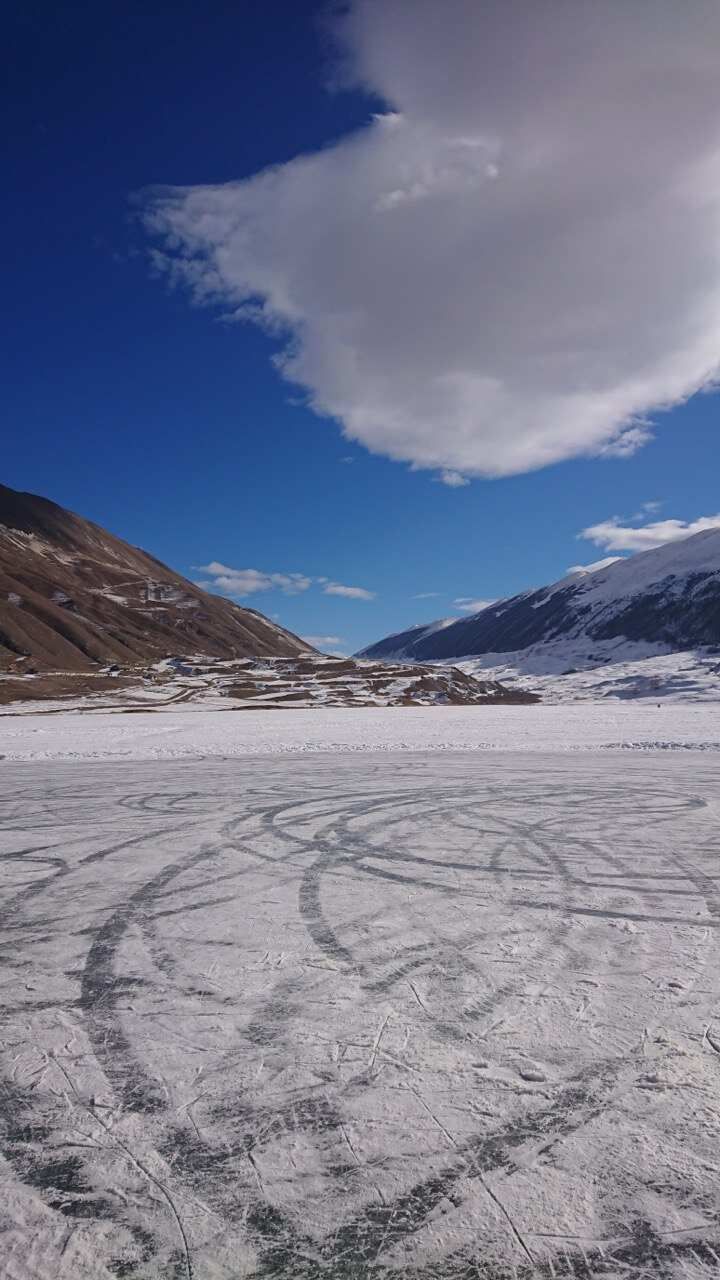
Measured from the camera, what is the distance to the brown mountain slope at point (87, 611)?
312 ft

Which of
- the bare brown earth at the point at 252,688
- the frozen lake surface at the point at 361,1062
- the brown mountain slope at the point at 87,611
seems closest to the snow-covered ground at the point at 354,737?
the frozen lake surface at the point at 361,1062

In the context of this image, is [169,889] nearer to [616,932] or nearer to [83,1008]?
[83,1008]

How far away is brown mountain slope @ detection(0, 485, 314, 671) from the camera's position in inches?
3749

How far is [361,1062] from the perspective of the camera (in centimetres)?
306

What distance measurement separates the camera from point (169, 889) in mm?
5746

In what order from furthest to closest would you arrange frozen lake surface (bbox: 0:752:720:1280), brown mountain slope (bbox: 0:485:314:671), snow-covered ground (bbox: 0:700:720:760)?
brown mountain slope (bbox: 0:485:314:671), snow-covered ground (bbox: 0:700:720:760), frozen lake surface (bbox: 0:752:720:1280)

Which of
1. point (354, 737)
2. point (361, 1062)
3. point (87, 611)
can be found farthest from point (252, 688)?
point (87, 611)

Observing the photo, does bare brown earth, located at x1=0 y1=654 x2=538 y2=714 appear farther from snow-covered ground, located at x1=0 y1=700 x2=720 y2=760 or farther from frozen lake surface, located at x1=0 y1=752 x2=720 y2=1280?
frozen lake surface, located at x1=0 y1=752 x2=720 y2=1280

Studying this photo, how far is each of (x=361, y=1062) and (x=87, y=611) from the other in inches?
4963

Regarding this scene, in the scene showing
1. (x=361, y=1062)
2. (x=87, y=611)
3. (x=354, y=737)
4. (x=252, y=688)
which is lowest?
(x=354, y=737)

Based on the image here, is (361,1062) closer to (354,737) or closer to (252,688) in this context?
(354,737)

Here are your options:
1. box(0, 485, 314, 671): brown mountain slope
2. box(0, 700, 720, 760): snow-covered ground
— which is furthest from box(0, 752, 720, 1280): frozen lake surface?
box(0, 485, 314, 671): brown mountain slope

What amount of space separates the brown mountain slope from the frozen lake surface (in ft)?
267

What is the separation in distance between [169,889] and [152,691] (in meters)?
57.1
